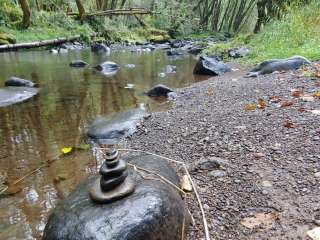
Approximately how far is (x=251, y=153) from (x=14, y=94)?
5.19m

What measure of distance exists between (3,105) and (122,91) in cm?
224

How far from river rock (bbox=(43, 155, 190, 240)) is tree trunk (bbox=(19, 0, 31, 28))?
13220 millimetres

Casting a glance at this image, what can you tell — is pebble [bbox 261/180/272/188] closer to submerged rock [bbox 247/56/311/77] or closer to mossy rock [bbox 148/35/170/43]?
submerged rock [bbox 247/56/311/77]

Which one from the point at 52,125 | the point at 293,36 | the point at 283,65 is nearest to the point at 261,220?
the point at 52,125

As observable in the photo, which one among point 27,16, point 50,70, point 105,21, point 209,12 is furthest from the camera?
point 209,12

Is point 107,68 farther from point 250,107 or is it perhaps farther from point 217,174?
point 217,174

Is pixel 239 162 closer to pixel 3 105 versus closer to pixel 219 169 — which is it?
pixel 219 169

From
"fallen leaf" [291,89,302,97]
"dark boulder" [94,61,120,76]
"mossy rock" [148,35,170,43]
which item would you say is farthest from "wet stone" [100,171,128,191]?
"mossy rock" [148,35,170,43]

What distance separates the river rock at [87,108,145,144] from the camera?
4781 mm

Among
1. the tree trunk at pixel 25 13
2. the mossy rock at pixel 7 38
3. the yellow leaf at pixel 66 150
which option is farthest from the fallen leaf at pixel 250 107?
the mossy rock at pixel 7 38

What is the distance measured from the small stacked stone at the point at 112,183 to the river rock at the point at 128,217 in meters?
0.03

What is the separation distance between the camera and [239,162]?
3100 millimetres

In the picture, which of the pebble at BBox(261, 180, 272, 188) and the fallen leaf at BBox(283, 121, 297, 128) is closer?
the pebble at BBox(261, 180, 272, 188)

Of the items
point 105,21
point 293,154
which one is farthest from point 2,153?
point 105,21
